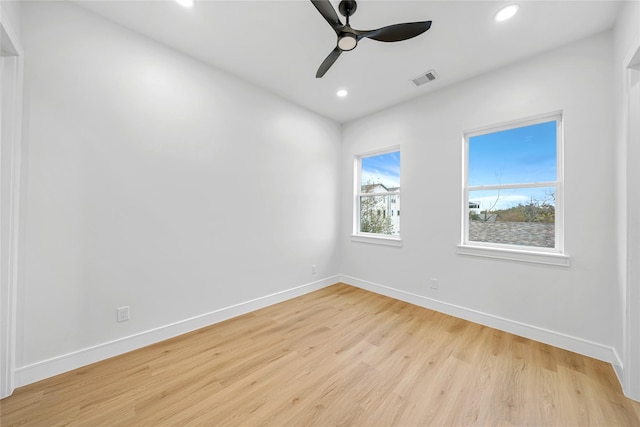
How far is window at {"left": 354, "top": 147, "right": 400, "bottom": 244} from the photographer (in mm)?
3568

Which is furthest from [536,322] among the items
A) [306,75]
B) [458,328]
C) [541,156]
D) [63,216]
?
[63,216]

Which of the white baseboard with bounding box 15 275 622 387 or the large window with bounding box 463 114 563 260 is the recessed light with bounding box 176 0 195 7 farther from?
the large window with bounding box 463 114 563 260

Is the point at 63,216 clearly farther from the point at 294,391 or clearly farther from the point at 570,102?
the point at 570,102

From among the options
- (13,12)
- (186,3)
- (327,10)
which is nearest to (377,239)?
(327,10)

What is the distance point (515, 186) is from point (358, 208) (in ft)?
6.93

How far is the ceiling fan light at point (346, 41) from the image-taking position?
165 cm

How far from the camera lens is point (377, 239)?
358 centimetres

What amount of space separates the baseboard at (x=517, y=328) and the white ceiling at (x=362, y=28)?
8.85ft

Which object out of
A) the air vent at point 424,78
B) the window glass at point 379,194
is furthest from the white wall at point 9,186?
the window glass at point 379,194

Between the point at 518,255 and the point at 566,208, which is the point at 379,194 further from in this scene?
the point at 566,208

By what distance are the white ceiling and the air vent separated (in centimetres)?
6

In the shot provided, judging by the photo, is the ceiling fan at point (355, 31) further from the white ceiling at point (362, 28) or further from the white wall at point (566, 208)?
the white wall at point (566, 208)

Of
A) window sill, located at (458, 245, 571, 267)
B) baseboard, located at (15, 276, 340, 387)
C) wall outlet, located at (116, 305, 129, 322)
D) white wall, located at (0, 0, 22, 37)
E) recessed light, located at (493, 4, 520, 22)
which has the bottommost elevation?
baseboard, located at (15, 276, 340, 387)

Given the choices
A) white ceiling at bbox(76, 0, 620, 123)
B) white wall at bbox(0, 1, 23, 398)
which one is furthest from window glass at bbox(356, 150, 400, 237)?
white wall at bbox(0, 1, 23, 398)
